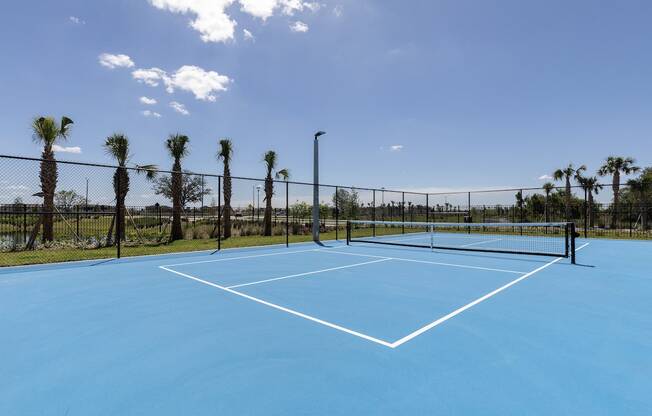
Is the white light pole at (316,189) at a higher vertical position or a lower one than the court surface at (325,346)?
higher

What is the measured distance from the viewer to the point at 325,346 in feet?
12.3

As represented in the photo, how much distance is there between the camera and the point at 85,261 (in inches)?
395

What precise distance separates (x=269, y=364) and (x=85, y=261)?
9542 millimetres

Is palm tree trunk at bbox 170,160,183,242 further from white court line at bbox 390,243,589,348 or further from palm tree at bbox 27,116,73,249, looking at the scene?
white court line at bbox 390,243,589,348

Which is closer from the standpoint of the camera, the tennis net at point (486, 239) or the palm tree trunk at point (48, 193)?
the tennis net at point (486, 239)

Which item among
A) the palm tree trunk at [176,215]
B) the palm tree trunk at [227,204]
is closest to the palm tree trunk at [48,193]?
the palm tree trunk at [176,215]

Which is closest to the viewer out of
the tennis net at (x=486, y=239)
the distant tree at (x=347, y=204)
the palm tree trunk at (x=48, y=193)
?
the tennis net at (x=486, y=239)

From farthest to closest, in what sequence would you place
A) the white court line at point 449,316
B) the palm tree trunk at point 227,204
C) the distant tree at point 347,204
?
1. the distant tree at point 347,204
2. the palm tree trunk at point 227,204
3. the white court line at point 449,316

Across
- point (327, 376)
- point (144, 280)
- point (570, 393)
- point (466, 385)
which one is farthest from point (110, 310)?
point (570, 393)

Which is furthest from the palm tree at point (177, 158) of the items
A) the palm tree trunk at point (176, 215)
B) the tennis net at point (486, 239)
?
the tennis net at point (486, 239)

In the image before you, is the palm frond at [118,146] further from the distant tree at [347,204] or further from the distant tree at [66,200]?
the distant tree at [347,204]

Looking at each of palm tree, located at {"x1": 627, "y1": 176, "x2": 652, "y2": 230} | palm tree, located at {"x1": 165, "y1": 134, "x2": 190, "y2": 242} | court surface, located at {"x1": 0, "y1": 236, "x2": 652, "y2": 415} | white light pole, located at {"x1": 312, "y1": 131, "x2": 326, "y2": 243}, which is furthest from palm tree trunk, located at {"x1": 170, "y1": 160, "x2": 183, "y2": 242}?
palm tree, located at {"x1": 627, "y1": 176, "x2": 652, "y2": 230}

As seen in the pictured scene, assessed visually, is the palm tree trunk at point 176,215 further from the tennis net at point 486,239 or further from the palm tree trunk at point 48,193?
the tennis net at point 486,239

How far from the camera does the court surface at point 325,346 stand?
8.80ft
